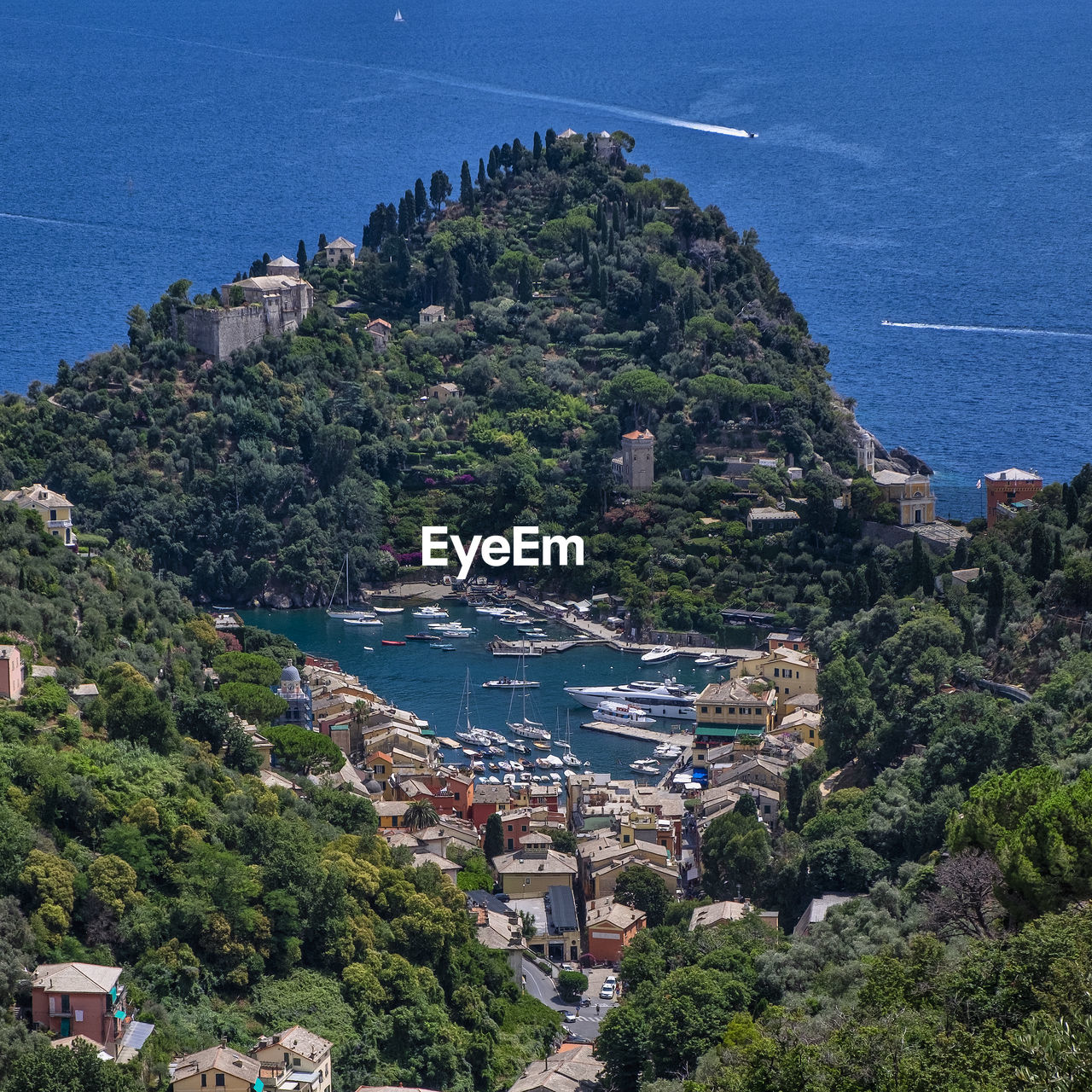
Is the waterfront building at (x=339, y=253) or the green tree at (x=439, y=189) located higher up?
the green tree at (x=439, y=189)

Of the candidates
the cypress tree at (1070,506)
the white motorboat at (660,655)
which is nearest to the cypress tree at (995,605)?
the cypress tree at (1070,506)

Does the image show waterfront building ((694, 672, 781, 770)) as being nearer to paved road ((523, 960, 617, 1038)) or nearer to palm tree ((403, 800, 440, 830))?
palm tree ((403, 800, 440, 830))

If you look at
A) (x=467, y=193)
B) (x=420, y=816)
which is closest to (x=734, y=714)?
(x=420, y=816)

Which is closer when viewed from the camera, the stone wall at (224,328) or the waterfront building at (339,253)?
the stone wall at (224,328)

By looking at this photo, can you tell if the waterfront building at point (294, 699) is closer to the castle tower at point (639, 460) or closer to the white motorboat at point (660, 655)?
the white motorboat at point (660, 655)

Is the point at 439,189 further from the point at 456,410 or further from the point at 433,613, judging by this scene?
the point at 433,613

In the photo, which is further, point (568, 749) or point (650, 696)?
point (650, 696)
